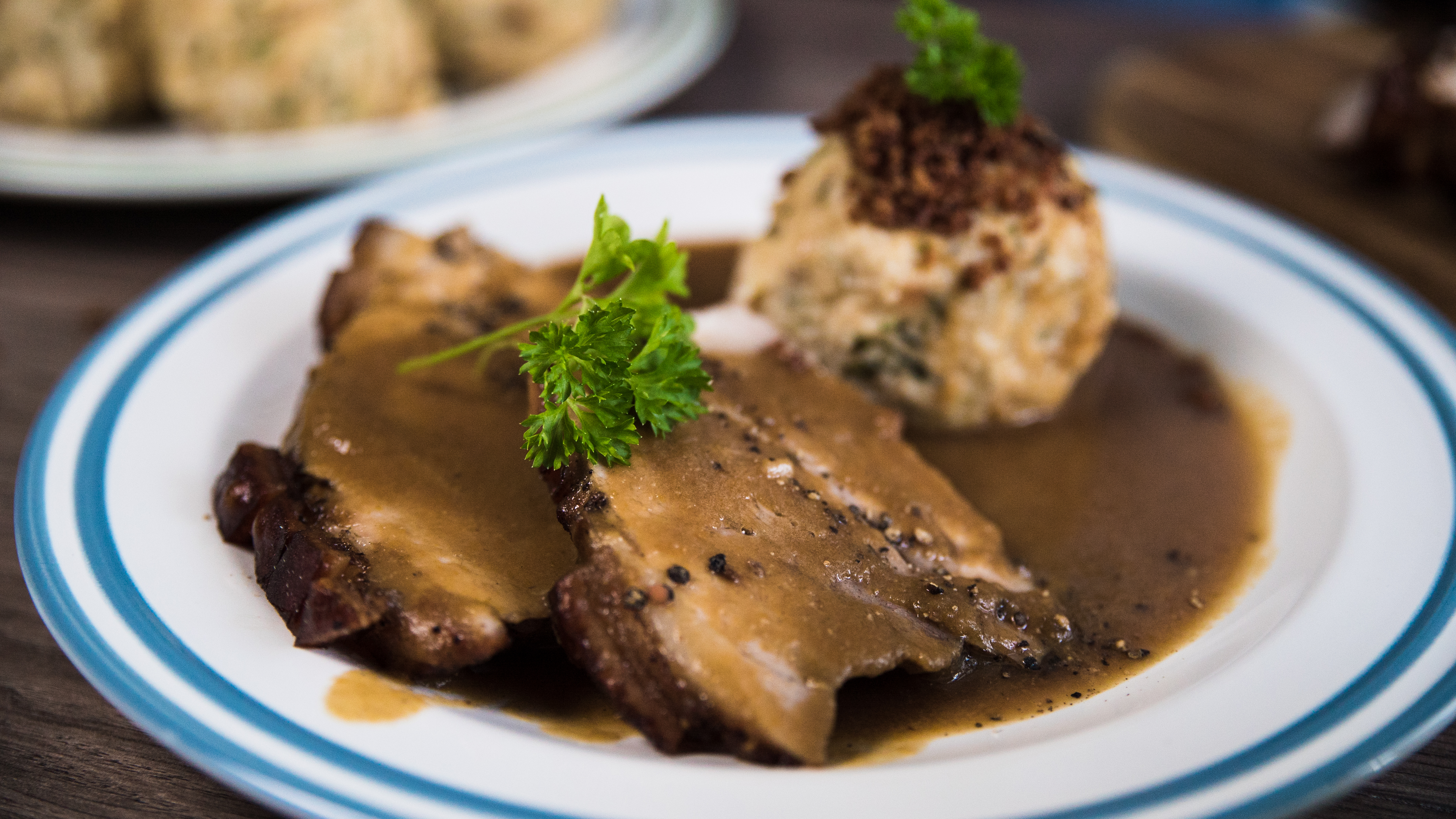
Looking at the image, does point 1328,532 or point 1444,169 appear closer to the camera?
point 1328,532

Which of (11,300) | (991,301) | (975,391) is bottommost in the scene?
(11,300)

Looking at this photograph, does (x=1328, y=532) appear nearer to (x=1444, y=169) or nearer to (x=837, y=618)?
(x=837, y=618)

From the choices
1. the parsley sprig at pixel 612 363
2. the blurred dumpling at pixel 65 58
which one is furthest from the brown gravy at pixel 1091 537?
the blurred dumpling at pixel 65 58

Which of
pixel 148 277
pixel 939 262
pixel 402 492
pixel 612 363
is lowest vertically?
pixel 148 277

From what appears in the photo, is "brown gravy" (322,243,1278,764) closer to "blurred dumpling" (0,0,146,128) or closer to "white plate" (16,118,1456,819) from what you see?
"white plate" (16,118,1456,819)

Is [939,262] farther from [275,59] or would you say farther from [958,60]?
[275,59]

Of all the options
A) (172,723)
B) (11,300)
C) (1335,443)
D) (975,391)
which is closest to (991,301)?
(975,391)

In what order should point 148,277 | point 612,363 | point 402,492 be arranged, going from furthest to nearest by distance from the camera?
point 148,277
point 402,492
point 612,363

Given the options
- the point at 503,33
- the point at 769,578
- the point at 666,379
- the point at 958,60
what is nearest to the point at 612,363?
the point at 666,379
